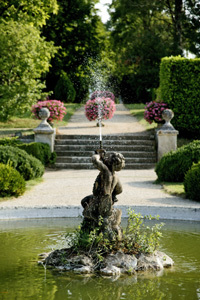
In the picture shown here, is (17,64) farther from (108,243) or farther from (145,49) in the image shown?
(145,49)

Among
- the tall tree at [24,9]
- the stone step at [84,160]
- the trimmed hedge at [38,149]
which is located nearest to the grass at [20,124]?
the stone step at [84,160]

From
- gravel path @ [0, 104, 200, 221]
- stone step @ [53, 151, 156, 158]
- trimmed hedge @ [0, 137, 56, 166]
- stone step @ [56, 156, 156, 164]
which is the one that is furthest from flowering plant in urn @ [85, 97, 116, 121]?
gravel path @ [0, 104, 200, 221]

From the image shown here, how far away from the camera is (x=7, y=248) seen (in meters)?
6.86

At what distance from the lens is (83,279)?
17.9ft

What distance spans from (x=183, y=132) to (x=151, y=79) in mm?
14234

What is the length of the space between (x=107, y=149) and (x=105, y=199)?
11.2 m

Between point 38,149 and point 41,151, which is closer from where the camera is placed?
point 38,149

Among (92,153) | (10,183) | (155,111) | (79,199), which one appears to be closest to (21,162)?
(10,183)

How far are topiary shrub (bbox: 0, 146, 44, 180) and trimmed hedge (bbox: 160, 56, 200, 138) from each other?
7.15 metres

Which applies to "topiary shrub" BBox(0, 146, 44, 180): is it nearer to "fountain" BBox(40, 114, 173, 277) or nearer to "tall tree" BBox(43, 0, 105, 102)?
"fountain" BBox(40, 114, 173, 277)

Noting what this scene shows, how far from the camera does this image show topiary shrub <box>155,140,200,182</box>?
1222cm

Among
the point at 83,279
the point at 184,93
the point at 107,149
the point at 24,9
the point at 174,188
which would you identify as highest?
the point at 24,9

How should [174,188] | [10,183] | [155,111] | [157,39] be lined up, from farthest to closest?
[157,39] → [155,111] → [174,188] → [10,183]

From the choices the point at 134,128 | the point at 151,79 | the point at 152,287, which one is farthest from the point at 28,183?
the point at 151,79
